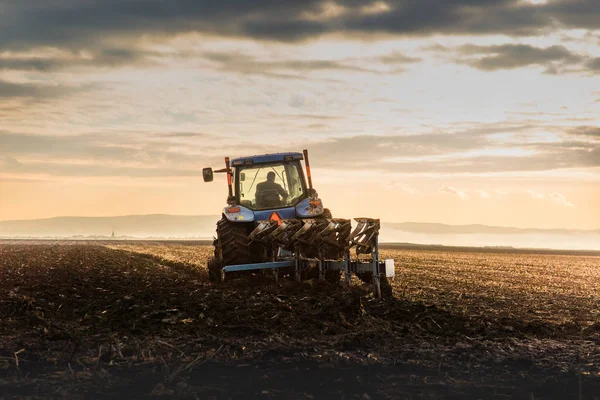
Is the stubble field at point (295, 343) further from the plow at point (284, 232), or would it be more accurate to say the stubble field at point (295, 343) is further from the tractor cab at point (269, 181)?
the tractor cab at point (269, 181)

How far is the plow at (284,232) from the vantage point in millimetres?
14961

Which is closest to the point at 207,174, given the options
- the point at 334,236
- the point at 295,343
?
the point at 334,236

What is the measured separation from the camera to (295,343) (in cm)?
1021

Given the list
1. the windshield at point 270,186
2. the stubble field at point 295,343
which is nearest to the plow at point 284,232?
the windshield at point 270,186

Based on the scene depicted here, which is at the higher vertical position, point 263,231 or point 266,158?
point 266,158

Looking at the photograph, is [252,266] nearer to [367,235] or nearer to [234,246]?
[234,246]

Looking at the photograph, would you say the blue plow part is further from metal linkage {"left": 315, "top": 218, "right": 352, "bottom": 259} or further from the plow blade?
metal linkage {"left": 315, "top": 218, "right": 352, "bottom": 259}

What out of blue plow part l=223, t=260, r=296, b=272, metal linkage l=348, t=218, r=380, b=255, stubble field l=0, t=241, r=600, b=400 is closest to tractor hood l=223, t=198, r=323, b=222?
blue plow part l=223, t=260, r=296, b=272

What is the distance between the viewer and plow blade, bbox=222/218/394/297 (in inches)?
564

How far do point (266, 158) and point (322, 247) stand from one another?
3.55 m

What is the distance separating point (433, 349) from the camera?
397 inches

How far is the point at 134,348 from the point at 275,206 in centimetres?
898

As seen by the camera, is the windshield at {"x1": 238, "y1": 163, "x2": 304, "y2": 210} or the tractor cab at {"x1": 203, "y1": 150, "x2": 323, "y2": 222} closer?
the tractor cab at {"x1": 203, "y1": 150, "x2": 323, "y2": 222}

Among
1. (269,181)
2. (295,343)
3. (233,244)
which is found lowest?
(295,343)
